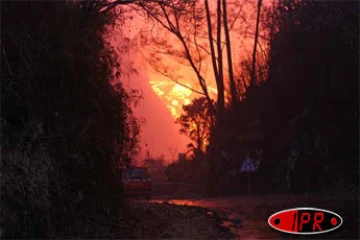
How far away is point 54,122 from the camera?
29.1ft

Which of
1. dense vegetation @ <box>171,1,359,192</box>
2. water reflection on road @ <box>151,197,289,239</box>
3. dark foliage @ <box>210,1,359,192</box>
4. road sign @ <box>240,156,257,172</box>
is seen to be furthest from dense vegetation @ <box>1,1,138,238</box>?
road sign @ <box>240,156,257,172</box>

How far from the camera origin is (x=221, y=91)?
33.0 metres

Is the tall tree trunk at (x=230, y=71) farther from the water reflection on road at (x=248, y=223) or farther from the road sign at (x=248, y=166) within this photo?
the water reflection on road at (x=248, y=223)

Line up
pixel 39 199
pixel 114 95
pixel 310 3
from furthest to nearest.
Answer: pixel 310 3, pixel 114 95, pixel 39 199

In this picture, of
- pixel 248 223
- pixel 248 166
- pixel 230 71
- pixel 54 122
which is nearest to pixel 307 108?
pixel 248 166

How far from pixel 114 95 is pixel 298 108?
54.6ft

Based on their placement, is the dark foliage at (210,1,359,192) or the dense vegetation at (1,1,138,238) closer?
the dense vegetation at (1,1,138,238)

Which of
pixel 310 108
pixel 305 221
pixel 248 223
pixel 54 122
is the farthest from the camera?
pixel 310 108

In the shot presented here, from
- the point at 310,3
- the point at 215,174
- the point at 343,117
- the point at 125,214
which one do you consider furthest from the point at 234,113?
the point at 125,214

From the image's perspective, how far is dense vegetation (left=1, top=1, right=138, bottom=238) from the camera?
8.25 m

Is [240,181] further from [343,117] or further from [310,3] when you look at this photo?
[310,3]

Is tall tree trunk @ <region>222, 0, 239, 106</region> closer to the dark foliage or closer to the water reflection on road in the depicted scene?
the dark foliage

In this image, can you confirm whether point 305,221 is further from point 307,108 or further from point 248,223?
point 307,108

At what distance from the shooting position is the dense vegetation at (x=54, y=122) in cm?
825
